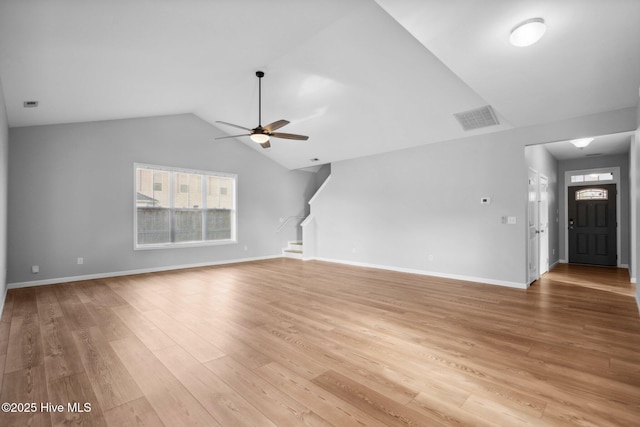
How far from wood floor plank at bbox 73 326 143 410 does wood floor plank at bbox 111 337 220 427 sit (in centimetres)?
5

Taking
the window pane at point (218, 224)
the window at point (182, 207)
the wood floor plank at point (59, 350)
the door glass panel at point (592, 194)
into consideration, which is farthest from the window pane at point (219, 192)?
the door glass panel at point (592, 194)

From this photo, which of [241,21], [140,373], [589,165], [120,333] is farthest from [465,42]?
[589,165]

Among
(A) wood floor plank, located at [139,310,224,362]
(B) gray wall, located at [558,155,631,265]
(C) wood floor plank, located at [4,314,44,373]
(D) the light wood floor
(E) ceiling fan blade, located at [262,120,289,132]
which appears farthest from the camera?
(B) gray wall, located at [558,155,631,265]

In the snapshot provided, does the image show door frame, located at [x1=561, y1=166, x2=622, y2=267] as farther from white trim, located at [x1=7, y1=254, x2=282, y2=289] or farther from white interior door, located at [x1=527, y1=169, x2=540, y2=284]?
white trim, located at [x1=7, y1=254, x2=282, y2=289]

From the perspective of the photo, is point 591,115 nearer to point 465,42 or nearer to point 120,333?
point 465,42

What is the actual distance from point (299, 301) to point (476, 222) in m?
3.61

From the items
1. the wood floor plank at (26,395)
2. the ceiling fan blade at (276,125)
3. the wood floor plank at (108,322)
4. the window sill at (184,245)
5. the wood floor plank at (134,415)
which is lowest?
the wood floor plank at (108,322)

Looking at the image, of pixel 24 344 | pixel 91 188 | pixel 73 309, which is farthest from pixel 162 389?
pixel 91 188

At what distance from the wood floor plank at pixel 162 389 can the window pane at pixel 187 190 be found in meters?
4.60

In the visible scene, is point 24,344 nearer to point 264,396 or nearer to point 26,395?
point 26,395

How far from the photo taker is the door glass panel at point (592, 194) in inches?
282

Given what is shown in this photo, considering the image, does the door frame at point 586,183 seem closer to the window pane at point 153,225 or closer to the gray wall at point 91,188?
the gray wall at point 91,188

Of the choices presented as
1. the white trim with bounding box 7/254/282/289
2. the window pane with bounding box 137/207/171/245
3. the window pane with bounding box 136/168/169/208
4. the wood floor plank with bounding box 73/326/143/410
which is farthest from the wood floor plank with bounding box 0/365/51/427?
the window pane with bounding box 136/168/169/208

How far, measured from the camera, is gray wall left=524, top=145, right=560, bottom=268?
5.60 meters
